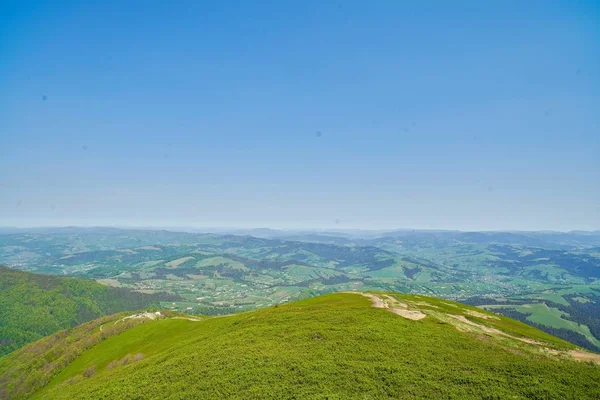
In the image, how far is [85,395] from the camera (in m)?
52.4

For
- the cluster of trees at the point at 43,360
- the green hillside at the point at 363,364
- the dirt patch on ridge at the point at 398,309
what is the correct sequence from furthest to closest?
the cluster of trees at the point at 43,360 < the dirt patch on ridge at the point at 398,309 < the green hillside at the point at 363,364

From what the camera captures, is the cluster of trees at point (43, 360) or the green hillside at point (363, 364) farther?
the cluster of trees at point (43, 360)

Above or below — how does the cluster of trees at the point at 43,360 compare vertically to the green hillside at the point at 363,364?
below

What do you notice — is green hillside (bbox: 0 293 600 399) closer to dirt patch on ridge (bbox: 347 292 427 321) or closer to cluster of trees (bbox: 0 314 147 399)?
dirt patch on ridge (bbox: 347 292 427 321)

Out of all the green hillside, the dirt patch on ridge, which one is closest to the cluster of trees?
the green hillside

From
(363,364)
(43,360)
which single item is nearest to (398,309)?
(363,364)

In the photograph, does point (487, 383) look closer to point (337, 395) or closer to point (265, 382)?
point (337, 395)

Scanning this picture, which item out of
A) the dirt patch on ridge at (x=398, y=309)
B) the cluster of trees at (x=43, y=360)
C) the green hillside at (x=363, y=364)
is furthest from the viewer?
the cluster of trees at (x=43, y=360)

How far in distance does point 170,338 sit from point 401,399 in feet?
265

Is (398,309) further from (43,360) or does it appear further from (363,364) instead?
(43,360)

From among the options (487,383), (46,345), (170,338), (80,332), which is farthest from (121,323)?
(487,383)

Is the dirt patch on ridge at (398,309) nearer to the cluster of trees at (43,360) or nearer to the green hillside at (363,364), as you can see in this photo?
the green hillside at (363,364)

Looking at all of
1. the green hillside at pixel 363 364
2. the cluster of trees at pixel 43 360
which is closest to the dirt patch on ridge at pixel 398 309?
the green hillside at pixel 363 364

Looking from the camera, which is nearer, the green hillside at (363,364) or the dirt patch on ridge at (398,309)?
the green hillside at (363,364)
